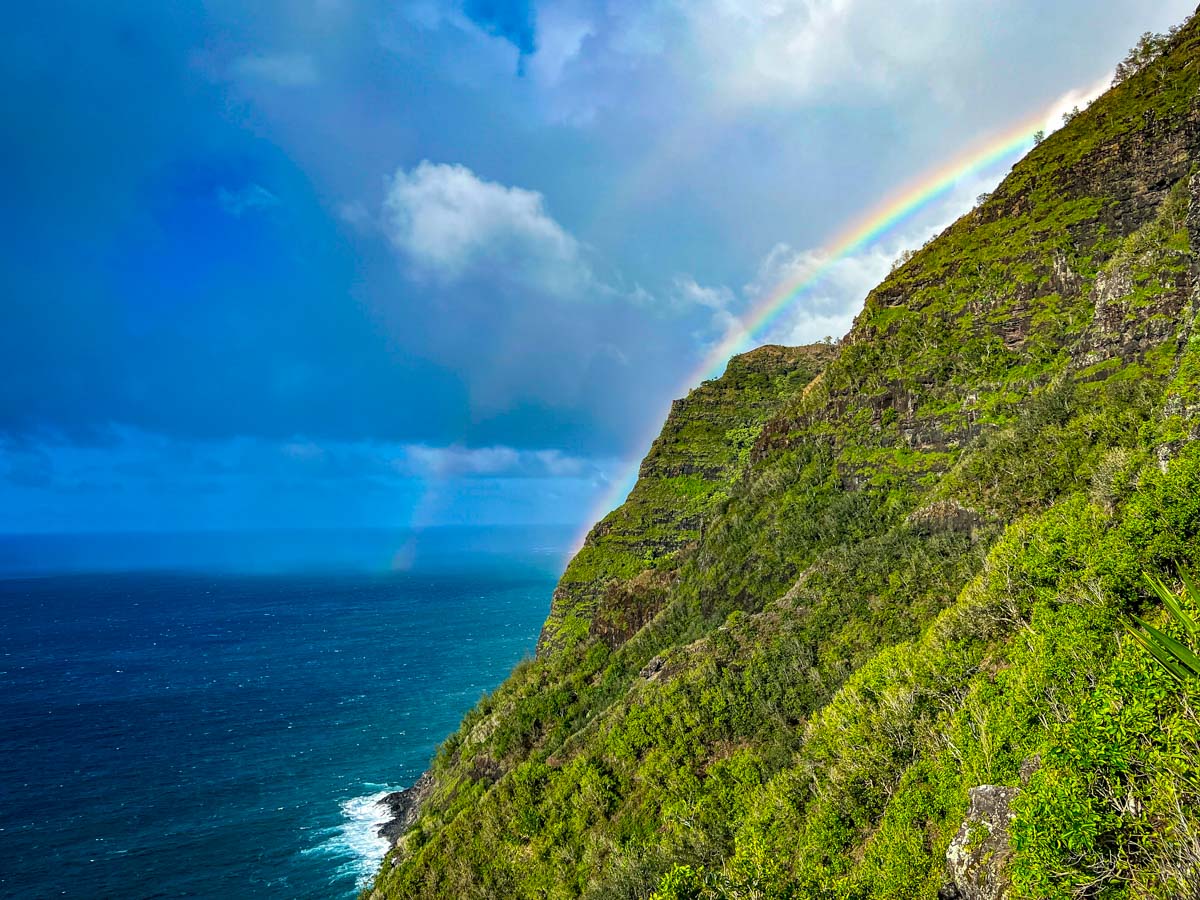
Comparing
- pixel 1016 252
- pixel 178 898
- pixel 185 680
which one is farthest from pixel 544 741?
pixel 185 680

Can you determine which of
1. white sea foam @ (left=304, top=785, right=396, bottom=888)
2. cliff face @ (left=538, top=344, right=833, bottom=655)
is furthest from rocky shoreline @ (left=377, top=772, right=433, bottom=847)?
cliff face @ (left=538, top=344, right=833, bottom=655)

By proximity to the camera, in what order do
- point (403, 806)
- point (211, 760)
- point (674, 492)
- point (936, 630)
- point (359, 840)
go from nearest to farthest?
point (936, 630) → point (359, 840) → point (403, 806) → point (211, 760) → point (674, 492)

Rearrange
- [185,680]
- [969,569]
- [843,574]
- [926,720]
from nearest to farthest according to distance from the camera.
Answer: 1. [926,720]
2. [969,569]
3. [843,574]
4. [185,680]

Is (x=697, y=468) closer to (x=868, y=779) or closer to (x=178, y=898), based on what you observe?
(x=868, y=779)

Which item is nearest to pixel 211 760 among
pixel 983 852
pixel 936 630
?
pixel 936 630

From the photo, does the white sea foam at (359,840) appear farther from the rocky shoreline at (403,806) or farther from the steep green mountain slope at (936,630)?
the steep green mountain slope at (936,630)

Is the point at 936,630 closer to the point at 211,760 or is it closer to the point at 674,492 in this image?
the point at 674,492
